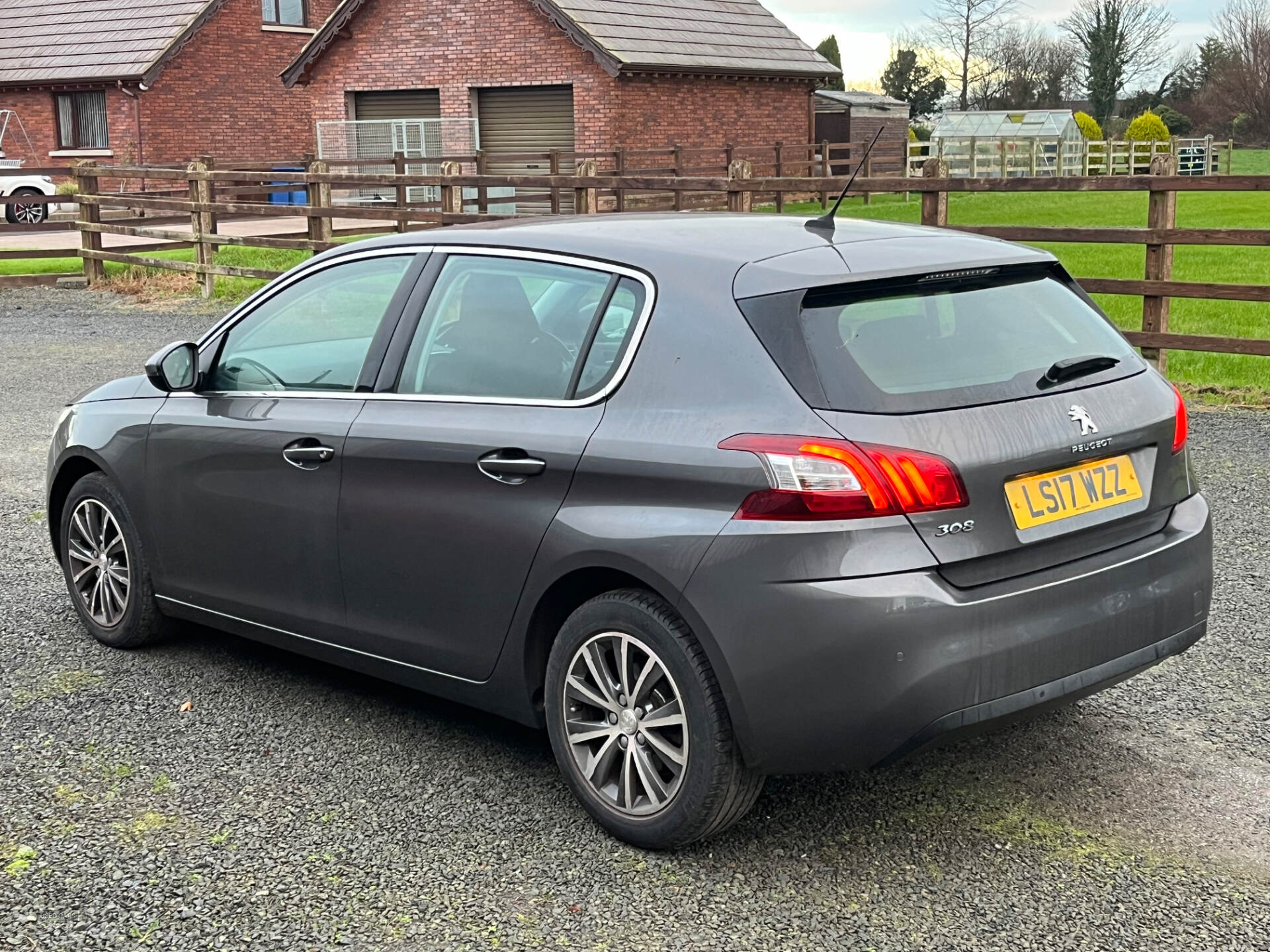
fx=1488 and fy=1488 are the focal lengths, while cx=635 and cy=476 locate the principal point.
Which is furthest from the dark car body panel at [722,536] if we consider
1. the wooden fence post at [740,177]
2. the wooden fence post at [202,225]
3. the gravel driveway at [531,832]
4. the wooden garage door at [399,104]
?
the wooden garage door at [399,104]

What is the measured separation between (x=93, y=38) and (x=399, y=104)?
10.4 m

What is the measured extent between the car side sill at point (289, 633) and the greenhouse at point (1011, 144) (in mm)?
36009

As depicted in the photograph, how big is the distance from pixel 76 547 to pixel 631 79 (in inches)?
1182

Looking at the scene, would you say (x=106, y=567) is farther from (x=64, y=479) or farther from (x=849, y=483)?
(x=849, y=483)

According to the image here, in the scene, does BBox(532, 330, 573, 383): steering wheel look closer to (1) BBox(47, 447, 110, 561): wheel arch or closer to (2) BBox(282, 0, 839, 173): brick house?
(1) BBox(47, 447, 110, 561): wheel arch

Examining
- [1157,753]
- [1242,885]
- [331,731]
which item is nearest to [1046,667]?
[1242,885]

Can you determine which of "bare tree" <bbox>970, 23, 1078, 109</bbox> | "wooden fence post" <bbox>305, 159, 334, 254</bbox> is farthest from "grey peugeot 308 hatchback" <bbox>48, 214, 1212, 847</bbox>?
"bare tree" <bbox>970, 23, 1078, 109</bbox>

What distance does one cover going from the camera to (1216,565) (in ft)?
20.7

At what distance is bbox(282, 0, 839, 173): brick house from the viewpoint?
34.0 metres

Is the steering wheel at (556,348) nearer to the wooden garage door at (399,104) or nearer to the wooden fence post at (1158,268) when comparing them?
the wooden fence post at (1158,268)

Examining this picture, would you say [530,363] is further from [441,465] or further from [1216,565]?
[1216,565]

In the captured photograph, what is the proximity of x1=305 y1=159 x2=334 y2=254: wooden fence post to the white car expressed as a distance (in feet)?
52.7

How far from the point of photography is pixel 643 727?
148 inches

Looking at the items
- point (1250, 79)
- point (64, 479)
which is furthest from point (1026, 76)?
point (64, 479)
